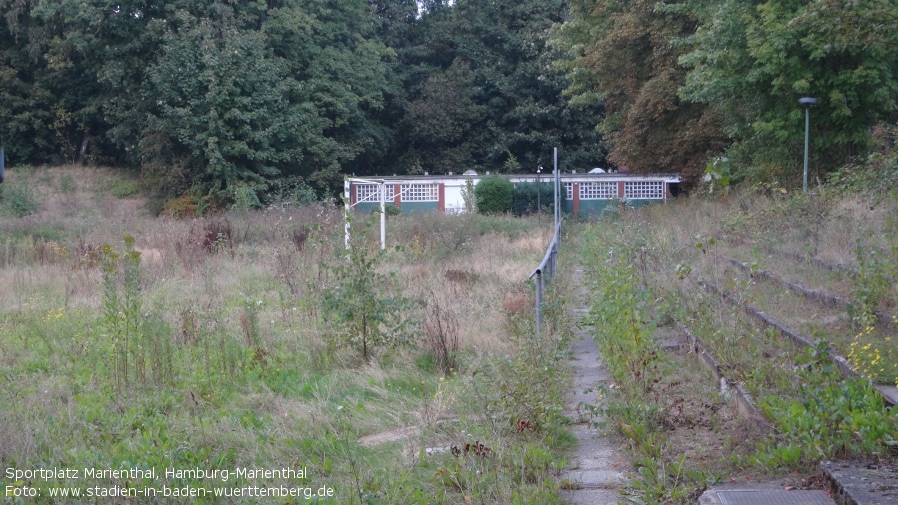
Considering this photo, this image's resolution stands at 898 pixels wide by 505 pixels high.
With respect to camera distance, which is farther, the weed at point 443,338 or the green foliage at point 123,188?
the green foliage at point 123,188

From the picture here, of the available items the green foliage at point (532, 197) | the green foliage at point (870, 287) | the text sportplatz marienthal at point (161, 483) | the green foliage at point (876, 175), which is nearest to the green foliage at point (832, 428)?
the green foliage at point (870, 287)

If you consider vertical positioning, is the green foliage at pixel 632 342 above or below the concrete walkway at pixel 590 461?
above

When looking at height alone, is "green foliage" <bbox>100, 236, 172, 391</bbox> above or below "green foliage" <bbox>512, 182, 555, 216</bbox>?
below

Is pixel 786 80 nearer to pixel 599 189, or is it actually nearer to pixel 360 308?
pixel 360 308

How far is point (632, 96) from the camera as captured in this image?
27.2m

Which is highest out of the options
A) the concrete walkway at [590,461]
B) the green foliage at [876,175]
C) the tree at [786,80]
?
the tree at [786,80]

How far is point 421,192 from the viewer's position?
37.6 meters

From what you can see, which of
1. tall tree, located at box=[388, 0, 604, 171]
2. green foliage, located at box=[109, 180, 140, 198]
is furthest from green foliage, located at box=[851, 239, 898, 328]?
tall tree, located at box=[388, 0, 604, 171]

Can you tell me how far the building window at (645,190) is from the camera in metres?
37.7

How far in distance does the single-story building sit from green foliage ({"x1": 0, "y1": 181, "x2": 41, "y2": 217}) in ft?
43.7

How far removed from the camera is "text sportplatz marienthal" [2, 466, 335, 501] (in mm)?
4648

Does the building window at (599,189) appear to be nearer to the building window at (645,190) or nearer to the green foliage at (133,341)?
the building window at (645,190)

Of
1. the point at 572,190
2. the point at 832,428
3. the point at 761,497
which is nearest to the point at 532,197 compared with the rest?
the point at 572,190

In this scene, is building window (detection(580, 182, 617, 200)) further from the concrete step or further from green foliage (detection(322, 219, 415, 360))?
the concrete step
